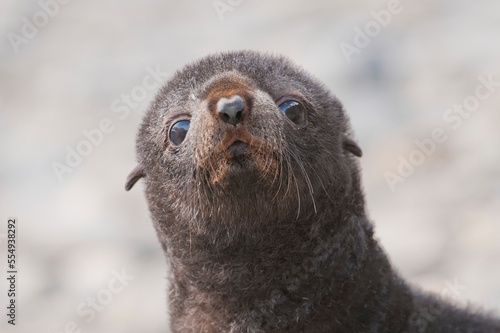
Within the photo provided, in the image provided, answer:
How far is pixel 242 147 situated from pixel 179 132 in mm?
736

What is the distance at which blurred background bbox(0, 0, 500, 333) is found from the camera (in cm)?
1234

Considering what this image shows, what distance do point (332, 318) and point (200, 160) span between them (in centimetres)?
140

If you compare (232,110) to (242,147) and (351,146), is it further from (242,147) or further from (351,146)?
(351,146)

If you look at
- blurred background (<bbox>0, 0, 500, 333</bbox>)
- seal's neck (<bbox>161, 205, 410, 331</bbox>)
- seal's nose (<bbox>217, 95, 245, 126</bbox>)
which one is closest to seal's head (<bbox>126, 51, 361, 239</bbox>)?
seal's nose (<bbox>217, 95, 245, 126</bbox>)

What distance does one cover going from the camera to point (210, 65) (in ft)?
18.6

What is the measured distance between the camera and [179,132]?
5.39 metres

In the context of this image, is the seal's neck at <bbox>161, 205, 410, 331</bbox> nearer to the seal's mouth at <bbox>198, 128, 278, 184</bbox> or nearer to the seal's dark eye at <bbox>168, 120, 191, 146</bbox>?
the seal's mouth at <bbox>198, 128, 278, 184</bbox>

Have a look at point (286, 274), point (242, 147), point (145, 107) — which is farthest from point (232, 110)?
point (145, 107)

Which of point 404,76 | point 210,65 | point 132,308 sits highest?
point 404,76

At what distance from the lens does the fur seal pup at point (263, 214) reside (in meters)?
4.95

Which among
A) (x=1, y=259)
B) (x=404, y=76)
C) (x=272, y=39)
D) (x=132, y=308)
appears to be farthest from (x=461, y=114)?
(x=1, y=259)

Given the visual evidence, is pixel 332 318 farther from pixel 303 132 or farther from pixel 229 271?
pixel 303 132

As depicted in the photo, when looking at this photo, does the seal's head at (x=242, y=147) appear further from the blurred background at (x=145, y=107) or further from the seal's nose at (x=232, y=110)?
the blurred background at (x=145, y=107)

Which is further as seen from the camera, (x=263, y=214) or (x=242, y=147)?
(x=263, y=214)
